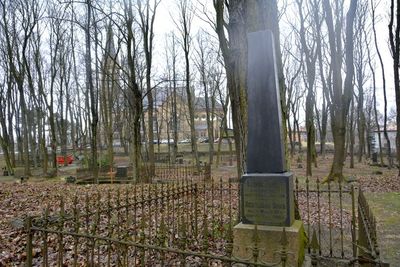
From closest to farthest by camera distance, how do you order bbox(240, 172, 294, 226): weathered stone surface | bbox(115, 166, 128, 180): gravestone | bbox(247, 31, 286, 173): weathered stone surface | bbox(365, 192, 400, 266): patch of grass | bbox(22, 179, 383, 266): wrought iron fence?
bbox(22, 179, 383, 266): wrought iron fence, bbox(240, 172, 294, 226): weathered stone surface, bbox(247, 31, 286, 173): weathered stone surface, bbox(365, 192, 400, 266): patch of grass, bbox(115, 166, 128, 180): gravestone

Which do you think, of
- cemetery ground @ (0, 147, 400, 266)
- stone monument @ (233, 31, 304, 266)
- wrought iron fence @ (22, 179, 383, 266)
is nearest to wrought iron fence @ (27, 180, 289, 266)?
wrought iron fence @ (22, 179, 383, 266)

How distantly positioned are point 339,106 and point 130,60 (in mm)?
10144

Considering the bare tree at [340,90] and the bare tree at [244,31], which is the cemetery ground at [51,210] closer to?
the bare tree at [340,90]

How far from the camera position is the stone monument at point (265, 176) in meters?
4.19

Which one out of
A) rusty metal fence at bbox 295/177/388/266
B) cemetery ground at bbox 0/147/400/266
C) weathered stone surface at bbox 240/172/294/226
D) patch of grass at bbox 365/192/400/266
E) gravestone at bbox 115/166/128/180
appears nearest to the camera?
rusty metal fence at bbox 295/177/388/266

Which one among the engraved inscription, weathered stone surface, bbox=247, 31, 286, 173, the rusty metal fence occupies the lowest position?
the rusty metal fence

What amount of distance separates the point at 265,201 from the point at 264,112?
3.93 feet

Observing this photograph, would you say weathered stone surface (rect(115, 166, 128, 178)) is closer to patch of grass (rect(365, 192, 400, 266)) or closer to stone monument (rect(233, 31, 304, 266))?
patch of grass (rect(365, 192, 400, 266))

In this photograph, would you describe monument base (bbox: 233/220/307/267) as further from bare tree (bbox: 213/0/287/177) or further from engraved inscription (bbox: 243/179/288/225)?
bare tree (bbox: 213/0/287/177)

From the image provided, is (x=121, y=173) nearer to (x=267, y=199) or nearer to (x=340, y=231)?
(x=340, y=231)

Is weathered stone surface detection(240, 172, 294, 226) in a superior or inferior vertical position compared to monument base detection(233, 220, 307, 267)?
superior

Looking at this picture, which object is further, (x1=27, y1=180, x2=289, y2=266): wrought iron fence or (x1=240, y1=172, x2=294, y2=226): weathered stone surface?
(x1=240, y1=172, x2=294, y2=226): weathered stone surface

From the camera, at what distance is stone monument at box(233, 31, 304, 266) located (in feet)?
13.7

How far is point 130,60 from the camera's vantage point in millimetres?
16031
